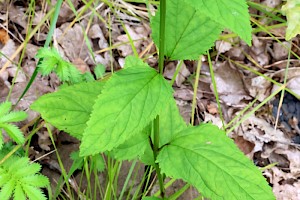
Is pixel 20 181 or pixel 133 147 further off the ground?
pixel 133 147

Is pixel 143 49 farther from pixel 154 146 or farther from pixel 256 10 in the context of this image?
pixel 154 146

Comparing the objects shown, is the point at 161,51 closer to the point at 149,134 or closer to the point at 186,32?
the point at 186,32

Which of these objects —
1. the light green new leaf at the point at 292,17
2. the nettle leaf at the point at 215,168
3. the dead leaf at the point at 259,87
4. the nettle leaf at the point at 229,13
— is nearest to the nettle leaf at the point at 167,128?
the nettle leaf at the point at 215,168

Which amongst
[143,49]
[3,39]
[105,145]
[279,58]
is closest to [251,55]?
[279,58]

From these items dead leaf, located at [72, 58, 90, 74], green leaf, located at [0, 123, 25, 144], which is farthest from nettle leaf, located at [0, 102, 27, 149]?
dead leaf, located at [72, 58, 90, 74]

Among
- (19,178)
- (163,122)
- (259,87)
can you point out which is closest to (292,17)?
(259,87)
